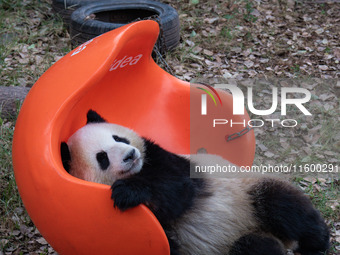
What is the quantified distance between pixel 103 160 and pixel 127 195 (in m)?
0.43

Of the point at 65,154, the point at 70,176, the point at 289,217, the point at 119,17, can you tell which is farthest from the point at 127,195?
the point at 119,17

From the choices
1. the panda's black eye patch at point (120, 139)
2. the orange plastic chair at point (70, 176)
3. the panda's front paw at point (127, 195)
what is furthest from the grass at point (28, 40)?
the panda's front paw at point (127, 195)

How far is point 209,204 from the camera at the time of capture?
2496 mm

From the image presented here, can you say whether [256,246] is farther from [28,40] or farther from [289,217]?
[28,40]

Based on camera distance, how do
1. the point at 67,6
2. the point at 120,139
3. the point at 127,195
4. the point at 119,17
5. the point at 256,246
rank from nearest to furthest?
the point at 127,195 < the point at 256,246 < the point at 120,139 < the point at 119,17 < the point at 67,6

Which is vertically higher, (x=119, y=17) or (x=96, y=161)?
(x=96, y=161)

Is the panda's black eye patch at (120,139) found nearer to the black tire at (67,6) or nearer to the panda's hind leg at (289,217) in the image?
the panda's hind leg at (289,217)

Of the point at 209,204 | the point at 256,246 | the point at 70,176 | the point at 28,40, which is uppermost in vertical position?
the point at 70,176

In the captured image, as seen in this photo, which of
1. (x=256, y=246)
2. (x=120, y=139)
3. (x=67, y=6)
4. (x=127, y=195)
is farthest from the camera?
(x=67, y=6)

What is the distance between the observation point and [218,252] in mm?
2479

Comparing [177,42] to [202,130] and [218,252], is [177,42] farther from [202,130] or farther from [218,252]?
[218,252]

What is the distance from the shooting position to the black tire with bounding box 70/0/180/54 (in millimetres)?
4539

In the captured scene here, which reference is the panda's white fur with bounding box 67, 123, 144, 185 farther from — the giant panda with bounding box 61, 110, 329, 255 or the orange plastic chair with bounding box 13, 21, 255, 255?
the orange plastic chair with bounding box 13, 21, 255, 255

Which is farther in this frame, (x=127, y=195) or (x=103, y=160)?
(x=103, y=160)
